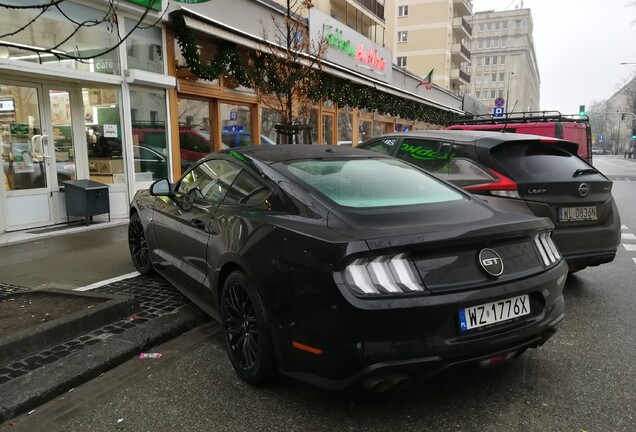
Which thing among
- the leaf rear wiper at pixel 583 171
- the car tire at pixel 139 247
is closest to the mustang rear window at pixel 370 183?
the leaf rear wiper at pixel 583 171

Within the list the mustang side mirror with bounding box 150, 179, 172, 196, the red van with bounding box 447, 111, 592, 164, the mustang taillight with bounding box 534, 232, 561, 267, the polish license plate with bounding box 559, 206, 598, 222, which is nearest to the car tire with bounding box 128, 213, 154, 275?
the mustang side mirror with bounding box 150, 179, 172, 196

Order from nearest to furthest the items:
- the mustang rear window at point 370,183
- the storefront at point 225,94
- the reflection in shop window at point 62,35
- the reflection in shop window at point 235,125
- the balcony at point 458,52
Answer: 1. the mustang rear window at point 370,183
2. the reflection in shop window at point 62,35
3. the storefront at point 225,94
4. the reflection in shop window at point 235,125
5. the balcony at point 458,52

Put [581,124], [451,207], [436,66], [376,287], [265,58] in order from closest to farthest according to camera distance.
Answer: [376,287] → [451,207] → [581,124] → [265,58] → [436,66]

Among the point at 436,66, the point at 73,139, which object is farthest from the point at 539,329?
the point at 436,66

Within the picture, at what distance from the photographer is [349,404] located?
2.82m

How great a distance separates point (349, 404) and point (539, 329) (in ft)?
3.88

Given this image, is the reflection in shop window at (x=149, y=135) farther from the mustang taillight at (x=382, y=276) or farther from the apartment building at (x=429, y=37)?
the apartment building at (x=429, y=37)

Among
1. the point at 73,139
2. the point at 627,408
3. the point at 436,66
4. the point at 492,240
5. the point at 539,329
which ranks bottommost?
the point at 627,408

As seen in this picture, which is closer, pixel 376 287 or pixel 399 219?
pixel 376 287

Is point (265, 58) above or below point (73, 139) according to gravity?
above

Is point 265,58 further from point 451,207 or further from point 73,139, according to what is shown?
point 451,207

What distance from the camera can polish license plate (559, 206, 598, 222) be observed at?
4.47 metres

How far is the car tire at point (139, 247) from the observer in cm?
525

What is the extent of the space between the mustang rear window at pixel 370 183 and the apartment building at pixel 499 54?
109005 mm
